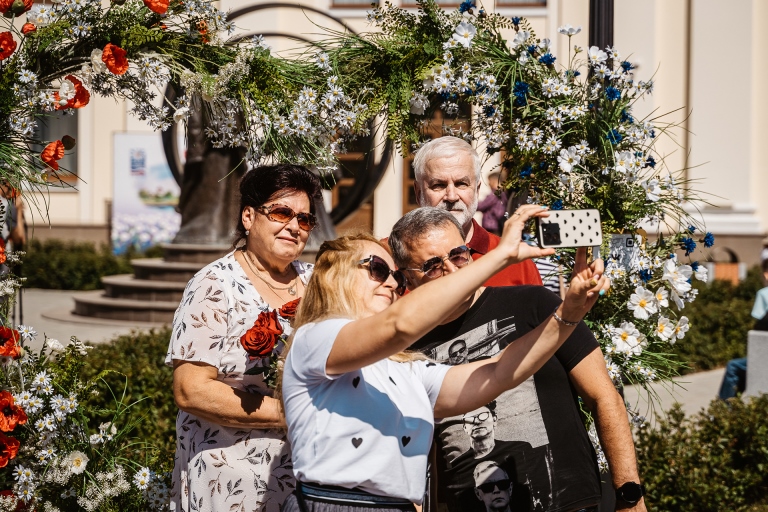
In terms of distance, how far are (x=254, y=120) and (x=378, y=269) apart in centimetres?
129

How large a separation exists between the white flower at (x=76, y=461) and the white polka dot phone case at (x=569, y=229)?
2.10m

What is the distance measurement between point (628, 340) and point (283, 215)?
129 centimetres

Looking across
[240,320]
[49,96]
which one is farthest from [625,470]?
[49,96]

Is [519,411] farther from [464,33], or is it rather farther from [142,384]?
[142,384]

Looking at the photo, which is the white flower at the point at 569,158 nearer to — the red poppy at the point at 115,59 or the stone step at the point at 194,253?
the red poppy at the point at 115,59

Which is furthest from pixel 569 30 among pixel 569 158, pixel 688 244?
pixel 688 244

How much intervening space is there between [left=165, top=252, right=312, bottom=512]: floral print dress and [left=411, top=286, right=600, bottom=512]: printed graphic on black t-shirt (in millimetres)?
526

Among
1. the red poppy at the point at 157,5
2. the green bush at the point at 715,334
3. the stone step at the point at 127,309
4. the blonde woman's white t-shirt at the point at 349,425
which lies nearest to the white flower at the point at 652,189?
the blonde woman's white t-shirt at the point at 349,425

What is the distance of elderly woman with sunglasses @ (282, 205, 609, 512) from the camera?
185 cm

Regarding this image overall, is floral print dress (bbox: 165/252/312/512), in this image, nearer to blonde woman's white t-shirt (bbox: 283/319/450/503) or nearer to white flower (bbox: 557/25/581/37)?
blonde woman's white t-shirt (bbox: 283/319/450/503)

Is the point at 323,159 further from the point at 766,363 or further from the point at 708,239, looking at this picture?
the point at 766,363

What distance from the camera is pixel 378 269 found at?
84.1 inches

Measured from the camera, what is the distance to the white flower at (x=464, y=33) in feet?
10.8

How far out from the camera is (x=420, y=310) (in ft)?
5.94
